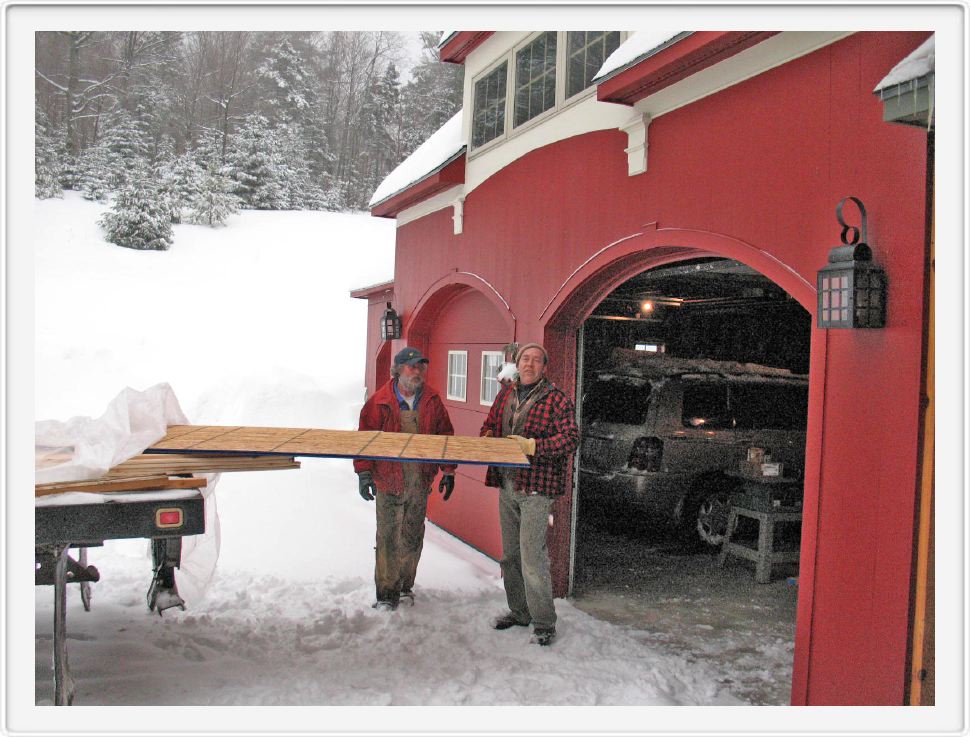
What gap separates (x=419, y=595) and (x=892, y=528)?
352cm

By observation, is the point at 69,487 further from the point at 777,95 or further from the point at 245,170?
the point at 245,170

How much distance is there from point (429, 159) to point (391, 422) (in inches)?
162

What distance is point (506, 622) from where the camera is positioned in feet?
16.4

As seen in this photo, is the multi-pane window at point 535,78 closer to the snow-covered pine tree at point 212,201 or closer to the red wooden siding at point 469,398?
the red wooden siding at point 469,398

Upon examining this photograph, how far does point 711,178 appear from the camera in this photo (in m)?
4.24

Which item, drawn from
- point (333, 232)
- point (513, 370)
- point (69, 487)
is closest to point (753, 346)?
point (513, 370)

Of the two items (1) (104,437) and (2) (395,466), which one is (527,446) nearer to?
(2) (395,466)

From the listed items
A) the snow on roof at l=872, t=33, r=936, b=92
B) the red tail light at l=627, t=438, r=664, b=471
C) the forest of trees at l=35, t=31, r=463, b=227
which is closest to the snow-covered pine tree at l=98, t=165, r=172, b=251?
the forest of trees at l=35, t=31, r=463, b=227

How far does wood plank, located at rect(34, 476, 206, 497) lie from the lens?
325 centimetres

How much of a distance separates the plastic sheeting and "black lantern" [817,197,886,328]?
3183mm

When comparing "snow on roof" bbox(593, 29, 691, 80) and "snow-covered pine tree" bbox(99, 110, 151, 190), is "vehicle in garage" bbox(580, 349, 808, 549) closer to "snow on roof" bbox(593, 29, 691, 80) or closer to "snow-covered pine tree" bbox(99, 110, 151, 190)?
"snow on roof" bbox(593, 29, 691, 80)

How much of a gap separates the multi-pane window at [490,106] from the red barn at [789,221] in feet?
0.25

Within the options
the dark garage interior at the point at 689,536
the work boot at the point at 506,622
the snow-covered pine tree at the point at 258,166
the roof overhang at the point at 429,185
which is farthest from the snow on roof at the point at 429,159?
the snow-covered pine tree at the point at 258,166

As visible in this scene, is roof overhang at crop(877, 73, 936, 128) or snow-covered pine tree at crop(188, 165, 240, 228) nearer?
roof overhang at crop(877, 73, 936, 128)
